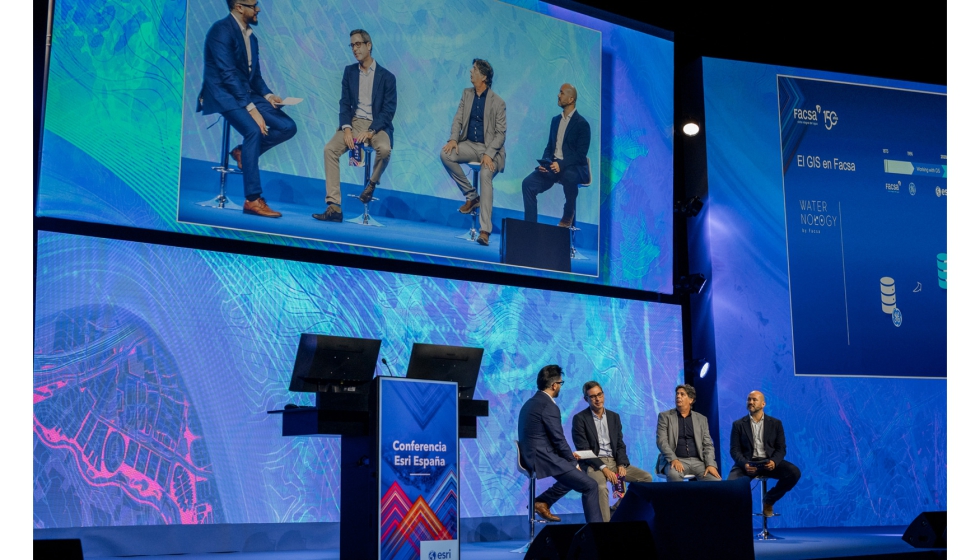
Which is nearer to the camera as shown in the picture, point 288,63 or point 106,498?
point 106,498

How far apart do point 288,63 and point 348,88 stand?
1.59 ft

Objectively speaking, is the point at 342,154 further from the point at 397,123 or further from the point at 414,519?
the point at 414,519

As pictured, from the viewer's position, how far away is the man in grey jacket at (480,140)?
7.40 metres

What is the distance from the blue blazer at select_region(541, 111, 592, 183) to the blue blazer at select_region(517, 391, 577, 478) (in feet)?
8.33

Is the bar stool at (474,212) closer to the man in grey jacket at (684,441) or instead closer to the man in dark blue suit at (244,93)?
the man in dark blue suit at (244,93)

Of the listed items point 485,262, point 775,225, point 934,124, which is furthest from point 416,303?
point 934,124

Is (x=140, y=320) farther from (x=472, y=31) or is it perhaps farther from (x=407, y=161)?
(x=472, y=31)

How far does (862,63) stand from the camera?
9625 millimetres

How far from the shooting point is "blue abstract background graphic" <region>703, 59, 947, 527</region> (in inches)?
330

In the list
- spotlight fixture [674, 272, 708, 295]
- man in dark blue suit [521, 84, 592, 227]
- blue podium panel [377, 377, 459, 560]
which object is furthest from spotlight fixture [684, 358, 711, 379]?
blue podium panel [377, 377, 459, 560]

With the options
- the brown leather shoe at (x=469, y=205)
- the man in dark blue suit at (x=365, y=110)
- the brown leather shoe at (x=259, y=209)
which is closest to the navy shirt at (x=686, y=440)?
the brown leather shoe at (x=469, y=205)

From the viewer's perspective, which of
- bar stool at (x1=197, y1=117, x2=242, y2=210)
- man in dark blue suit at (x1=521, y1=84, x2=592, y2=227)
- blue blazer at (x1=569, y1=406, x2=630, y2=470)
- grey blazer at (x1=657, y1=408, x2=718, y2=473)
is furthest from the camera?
man in dark blue suit at (x1=521, y1=84, x2=592, y2=227)

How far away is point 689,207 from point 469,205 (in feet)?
7.58

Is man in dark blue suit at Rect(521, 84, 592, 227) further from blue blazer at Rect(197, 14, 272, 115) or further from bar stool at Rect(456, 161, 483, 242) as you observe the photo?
blue blazer at Rect(197, 14, 272, 115)
